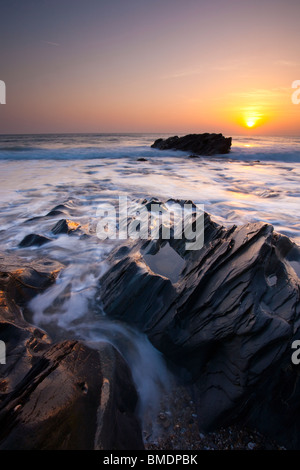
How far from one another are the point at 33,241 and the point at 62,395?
460 centimetres

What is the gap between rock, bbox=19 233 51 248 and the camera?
19.0 ft

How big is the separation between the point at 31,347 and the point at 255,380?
2.40 m

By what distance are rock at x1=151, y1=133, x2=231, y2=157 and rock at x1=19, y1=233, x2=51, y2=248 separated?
31834 mm

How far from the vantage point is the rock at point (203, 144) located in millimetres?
33969

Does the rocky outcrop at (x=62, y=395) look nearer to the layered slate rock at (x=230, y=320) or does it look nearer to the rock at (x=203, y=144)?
the layered slate rock at (x=230, y=320)

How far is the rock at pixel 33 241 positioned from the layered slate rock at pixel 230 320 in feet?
8.78

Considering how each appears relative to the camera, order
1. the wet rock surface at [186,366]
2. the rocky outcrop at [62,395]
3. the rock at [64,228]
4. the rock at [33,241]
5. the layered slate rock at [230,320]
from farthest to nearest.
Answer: the rock at [64,228] → the rock at [33,241] → the layered slate rock at [230,320] → the wet rock surface at [186,366] → the rocky outcrop at [62,395]

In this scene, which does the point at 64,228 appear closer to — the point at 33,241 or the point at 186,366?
the point at 33,241

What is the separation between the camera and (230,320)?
2.66m

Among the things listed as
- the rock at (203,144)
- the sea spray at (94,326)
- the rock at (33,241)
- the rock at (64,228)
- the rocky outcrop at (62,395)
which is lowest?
the sea spray at (94,326)

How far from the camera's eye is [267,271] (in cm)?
326

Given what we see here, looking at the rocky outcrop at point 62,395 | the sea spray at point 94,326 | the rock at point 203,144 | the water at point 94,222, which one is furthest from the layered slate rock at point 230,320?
the rock at point 203,144
